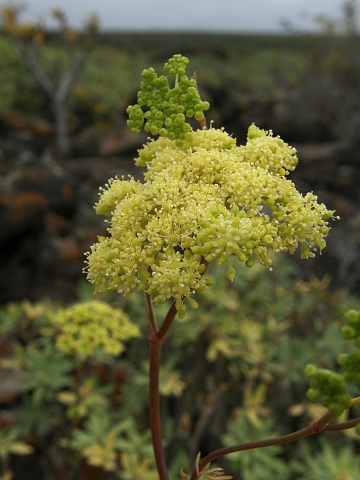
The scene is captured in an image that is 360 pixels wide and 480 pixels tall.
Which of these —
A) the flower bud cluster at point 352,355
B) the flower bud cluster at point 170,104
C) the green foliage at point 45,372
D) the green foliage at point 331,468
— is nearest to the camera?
the flower bud cluster at point 352,355

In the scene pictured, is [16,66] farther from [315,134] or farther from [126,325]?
[126,325]

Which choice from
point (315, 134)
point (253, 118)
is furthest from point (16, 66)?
point (315, 134)

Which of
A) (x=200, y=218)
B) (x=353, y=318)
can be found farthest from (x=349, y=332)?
(x=200, y=218)

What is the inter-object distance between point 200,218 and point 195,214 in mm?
16

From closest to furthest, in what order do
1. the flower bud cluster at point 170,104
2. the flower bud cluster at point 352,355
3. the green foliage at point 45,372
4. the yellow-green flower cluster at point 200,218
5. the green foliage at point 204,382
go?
the flower bud cluster at point 352,355 < the yellow-green flower cluster at point 200,218 < the flower bud cluster at point 170,104 < the green foliage at point 204,382 < the green foliage at point 45,372

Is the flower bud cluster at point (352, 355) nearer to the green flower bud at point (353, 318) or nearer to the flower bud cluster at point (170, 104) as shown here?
the green flower bud at point (353, 318)

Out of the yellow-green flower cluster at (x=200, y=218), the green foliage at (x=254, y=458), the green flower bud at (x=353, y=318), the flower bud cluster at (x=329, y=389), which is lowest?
the green foliage at (x=254, y=458)

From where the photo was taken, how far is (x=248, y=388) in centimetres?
346

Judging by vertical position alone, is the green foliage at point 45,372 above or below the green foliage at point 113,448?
above

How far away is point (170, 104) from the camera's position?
138 centimetres

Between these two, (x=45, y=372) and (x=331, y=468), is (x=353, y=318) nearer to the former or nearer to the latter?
(x=331, y=468)

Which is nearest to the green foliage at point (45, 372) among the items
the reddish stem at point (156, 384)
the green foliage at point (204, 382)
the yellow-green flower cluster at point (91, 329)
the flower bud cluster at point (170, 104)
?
the green foliage at point (204, 382)

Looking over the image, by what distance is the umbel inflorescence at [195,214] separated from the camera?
122 centimetres

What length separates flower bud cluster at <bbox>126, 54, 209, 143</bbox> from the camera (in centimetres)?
137
